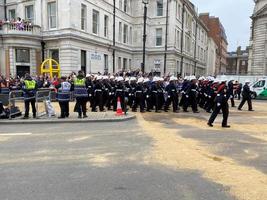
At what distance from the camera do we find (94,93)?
1516 cm

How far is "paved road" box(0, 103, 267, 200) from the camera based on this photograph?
4938mm

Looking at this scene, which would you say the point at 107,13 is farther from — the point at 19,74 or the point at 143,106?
the point at 143,106

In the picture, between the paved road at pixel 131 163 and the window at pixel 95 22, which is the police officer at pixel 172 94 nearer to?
the paved road at pixel 131 163

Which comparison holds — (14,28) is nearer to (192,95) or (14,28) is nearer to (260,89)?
(192,95)

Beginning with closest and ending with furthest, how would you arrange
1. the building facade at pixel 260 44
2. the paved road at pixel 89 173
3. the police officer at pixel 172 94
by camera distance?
the paved road at pixel 89 173
the police officer at pixel 172 94
the building facade at pixel 260 44

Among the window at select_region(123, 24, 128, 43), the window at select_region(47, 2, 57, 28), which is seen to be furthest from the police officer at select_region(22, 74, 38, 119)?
the window at select_region(123, 24, 128, 43)

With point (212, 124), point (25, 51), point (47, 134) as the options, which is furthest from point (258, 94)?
point (47, 134)

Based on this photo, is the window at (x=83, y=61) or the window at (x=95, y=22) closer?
the window at (x=83, y=61)

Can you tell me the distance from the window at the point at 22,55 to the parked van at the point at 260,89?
75.4 feet

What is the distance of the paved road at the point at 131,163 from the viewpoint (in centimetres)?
494

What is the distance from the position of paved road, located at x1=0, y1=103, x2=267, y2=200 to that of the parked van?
20.8 metres

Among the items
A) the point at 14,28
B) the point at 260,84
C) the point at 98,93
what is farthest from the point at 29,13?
the point at 260,84

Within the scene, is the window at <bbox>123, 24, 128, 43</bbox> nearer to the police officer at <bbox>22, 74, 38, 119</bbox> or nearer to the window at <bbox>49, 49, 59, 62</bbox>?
the window at <bbox>49, 49, 59, 62</bbox>

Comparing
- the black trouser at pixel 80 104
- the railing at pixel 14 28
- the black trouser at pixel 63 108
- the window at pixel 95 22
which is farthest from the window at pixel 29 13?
the black trouser at pixel 80 104
